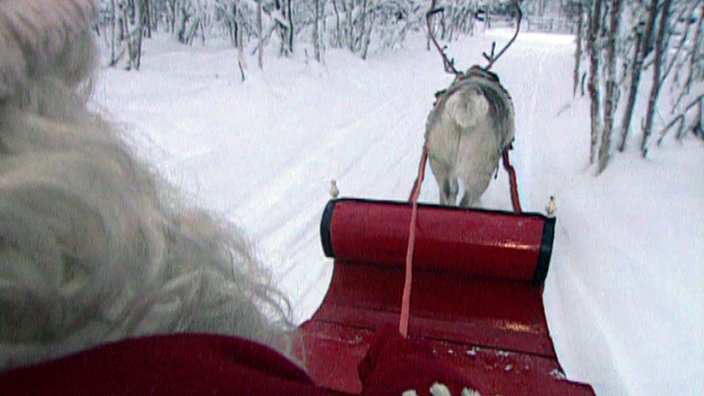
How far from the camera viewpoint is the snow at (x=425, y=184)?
2.35 meters

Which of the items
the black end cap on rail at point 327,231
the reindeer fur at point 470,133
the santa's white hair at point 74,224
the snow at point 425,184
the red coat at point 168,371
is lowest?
the snow at point 425,184

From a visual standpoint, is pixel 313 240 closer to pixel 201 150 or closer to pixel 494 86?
pixel 494 86

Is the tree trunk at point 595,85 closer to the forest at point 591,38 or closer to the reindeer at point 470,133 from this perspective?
the forest at point 591,38

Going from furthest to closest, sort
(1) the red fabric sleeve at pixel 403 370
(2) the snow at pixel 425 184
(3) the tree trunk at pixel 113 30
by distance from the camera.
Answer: (3) the tree trunk at pixel 113 30, (2) the snow at pixel 425 184, (1) the red fabric sleeve at pixel 403 370

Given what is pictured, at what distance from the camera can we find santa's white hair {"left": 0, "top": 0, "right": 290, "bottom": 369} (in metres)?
0.42

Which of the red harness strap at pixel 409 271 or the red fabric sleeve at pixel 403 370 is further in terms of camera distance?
the red harness strap at pixel 409 271

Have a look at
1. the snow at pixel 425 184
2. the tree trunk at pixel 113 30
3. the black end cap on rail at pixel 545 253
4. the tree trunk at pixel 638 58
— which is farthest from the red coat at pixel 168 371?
the tree trunk at pixel 113 30

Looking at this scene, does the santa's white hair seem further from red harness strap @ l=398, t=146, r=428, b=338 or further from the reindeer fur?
the reindeer fur

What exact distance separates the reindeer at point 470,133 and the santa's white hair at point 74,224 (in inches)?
112

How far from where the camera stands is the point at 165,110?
6.38 m

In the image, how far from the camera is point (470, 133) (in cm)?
335

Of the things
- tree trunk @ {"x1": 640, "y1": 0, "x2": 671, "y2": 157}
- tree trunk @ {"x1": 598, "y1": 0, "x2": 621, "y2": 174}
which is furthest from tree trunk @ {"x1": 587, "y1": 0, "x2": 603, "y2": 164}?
tree trunk @ {"x1": 640, "y1": 0, "x2": 671, "y2": 157}

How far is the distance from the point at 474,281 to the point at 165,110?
17.4 feet

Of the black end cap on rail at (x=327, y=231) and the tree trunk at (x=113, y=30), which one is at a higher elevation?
the tree trunk at (x=113, y=30)
